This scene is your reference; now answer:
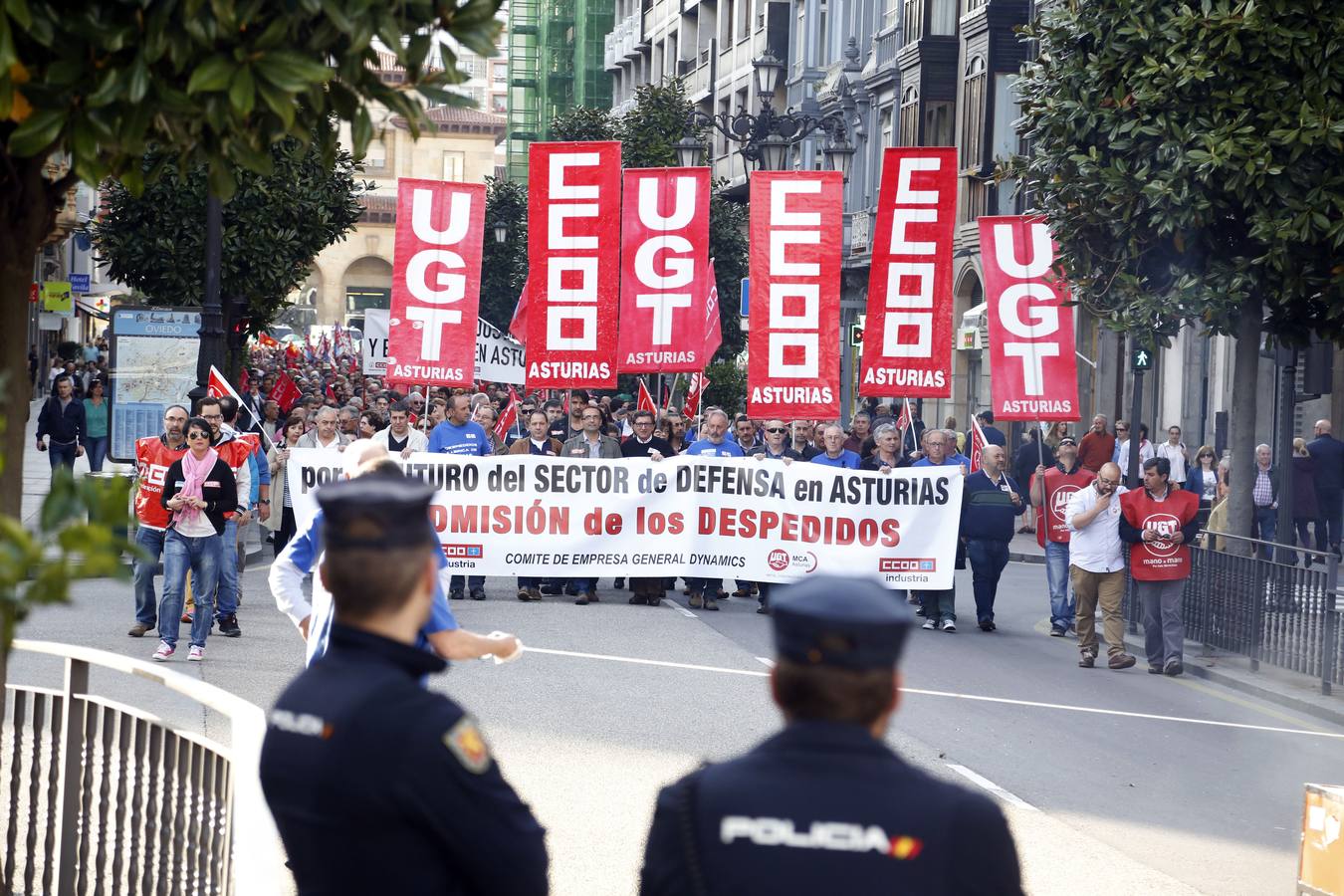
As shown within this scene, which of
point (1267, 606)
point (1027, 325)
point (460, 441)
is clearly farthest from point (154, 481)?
point (1267, 606)

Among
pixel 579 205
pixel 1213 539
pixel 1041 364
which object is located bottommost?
pixel 1213 539

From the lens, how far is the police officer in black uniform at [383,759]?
9.09 ft

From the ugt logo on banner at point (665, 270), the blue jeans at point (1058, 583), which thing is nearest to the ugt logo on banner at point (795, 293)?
the ugt logo on banner at point (665, 270)

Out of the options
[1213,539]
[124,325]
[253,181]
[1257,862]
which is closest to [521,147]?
[253,181]

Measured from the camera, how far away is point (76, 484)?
7.79 ft

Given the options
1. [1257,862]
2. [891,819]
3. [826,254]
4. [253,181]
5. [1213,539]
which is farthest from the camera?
[253,181]

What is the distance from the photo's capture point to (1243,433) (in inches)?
623

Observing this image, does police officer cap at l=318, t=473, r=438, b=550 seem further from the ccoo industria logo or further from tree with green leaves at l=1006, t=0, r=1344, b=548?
the ccoo industria logo

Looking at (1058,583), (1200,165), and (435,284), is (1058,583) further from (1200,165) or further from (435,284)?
(435,284)

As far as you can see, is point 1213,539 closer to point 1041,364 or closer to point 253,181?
point 1041,364

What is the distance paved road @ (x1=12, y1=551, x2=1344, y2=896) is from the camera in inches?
320

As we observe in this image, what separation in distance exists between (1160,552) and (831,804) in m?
12.3

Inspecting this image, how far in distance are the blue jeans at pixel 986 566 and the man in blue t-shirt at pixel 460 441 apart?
14.9 feet

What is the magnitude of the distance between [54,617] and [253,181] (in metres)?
11.5
